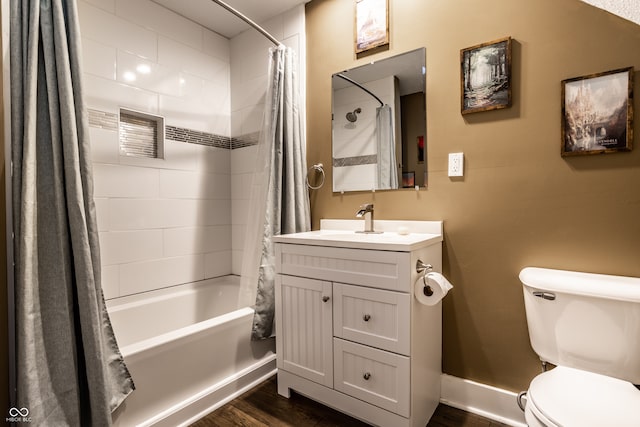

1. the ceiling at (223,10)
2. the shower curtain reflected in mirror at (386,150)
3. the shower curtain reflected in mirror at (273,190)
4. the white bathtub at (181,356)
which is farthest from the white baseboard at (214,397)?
the ceiling at (223,10)

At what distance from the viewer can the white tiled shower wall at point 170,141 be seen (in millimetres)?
1889

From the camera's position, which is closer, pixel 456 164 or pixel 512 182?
pixel 512 182

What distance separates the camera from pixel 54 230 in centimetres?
111

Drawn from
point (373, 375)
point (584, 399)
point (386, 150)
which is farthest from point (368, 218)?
point (584, 399)

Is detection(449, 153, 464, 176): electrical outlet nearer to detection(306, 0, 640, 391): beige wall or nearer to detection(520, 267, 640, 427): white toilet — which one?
detection(306, 0, 640, 391): beige wall

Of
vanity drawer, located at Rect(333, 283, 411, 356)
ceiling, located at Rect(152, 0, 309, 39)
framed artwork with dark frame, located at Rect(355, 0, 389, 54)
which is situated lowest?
vanity drawer, located at Rect(333, 283, 411, 356)

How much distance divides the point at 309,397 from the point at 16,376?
3.91 feet

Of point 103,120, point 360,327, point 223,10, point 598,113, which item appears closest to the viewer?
point 598,113

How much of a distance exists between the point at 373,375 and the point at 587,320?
84 centimetres

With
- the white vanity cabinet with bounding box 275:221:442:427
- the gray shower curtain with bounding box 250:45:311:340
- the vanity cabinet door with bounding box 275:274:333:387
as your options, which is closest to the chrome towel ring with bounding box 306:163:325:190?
the gray shower curtain with bounding box 250:45:311:340

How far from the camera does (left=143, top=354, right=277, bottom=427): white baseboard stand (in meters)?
1.43

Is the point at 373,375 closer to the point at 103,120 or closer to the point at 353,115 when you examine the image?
the point at 353,115

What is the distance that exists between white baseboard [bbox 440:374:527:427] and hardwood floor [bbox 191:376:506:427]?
0.11 ft

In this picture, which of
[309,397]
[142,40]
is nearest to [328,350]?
[309,397]
